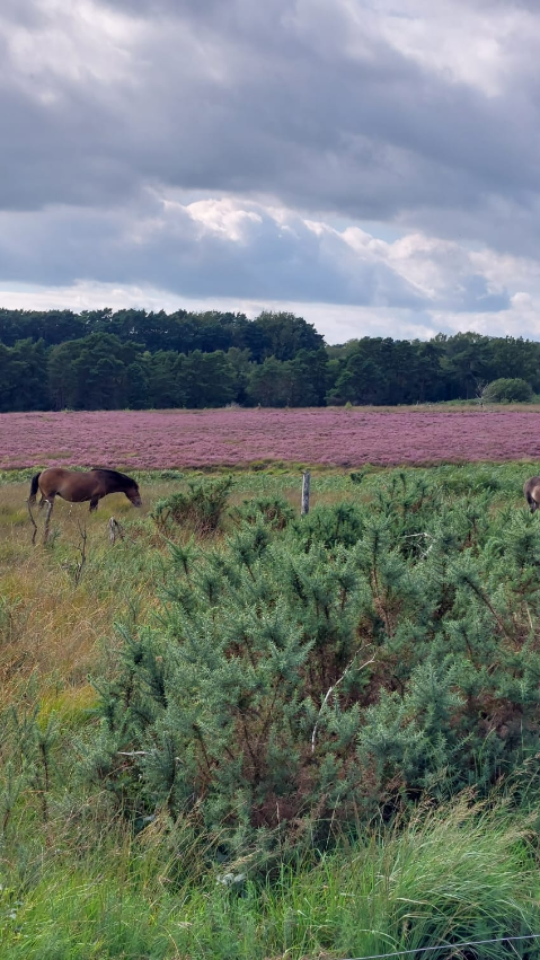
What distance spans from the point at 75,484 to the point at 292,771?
11770 mm

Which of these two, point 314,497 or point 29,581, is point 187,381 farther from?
point 29,581

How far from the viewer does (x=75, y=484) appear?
48.1ft

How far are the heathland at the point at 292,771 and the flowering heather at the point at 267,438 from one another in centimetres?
2541

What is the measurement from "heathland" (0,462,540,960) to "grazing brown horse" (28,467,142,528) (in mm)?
9152

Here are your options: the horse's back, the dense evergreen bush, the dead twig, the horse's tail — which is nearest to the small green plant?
the horse's tail

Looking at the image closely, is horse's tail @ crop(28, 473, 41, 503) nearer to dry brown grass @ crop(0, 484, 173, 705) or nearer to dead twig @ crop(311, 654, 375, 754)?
dry brown grass @ crop(0, 484, 173, 705)

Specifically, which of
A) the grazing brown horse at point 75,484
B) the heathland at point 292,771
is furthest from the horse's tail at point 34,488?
the heathland at point 292,771

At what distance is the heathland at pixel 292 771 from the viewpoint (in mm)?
2773

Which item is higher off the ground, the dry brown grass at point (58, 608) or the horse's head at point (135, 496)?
the dry brown grass at point (58, 608)

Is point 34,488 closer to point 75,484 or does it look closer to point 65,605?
point 75,484

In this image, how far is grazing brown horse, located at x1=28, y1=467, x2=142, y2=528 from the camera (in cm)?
1448

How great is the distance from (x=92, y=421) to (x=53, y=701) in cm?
4621

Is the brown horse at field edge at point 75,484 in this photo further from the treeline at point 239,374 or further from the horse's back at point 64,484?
the treeline at point 239,374

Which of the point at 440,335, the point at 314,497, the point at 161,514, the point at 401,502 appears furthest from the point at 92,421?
the point at 440,335
